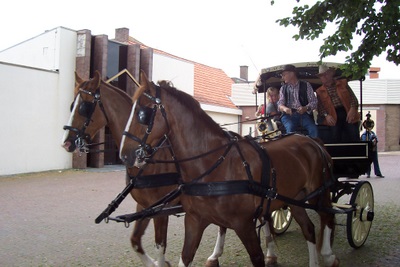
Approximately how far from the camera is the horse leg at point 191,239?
401cm

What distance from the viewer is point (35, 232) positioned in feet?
24.0

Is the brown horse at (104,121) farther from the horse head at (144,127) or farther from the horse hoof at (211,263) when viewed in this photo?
the horse head at (144,127)

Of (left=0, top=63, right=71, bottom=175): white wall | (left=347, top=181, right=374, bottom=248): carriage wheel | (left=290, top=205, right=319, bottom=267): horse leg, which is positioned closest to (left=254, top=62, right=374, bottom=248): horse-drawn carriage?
(left=347, top=181, right=374, bottom=248): carriage wheel

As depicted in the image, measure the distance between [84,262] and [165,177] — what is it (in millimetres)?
1933

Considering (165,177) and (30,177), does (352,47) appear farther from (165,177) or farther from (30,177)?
(30,177)

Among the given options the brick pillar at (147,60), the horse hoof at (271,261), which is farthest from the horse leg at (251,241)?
the brick pillar at (147,60)

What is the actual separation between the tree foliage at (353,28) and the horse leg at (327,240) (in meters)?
2.06

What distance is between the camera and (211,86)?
29.3 metres

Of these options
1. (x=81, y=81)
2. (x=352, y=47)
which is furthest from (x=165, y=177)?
(x=352, y=47)

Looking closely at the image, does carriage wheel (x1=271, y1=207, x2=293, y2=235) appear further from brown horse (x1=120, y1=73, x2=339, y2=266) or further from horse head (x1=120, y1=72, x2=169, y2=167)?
horse head (x1=120, y1=72, x2=169, y2=167)

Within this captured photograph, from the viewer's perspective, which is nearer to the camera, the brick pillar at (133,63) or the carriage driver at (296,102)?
the carriage driver at (296,102)

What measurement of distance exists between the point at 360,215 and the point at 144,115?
13.2 ft

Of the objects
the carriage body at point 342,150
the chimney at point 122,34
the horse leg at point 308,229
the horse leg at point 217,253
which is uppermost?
the chimney at point 122,34

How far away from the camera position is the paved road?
5.66 m
